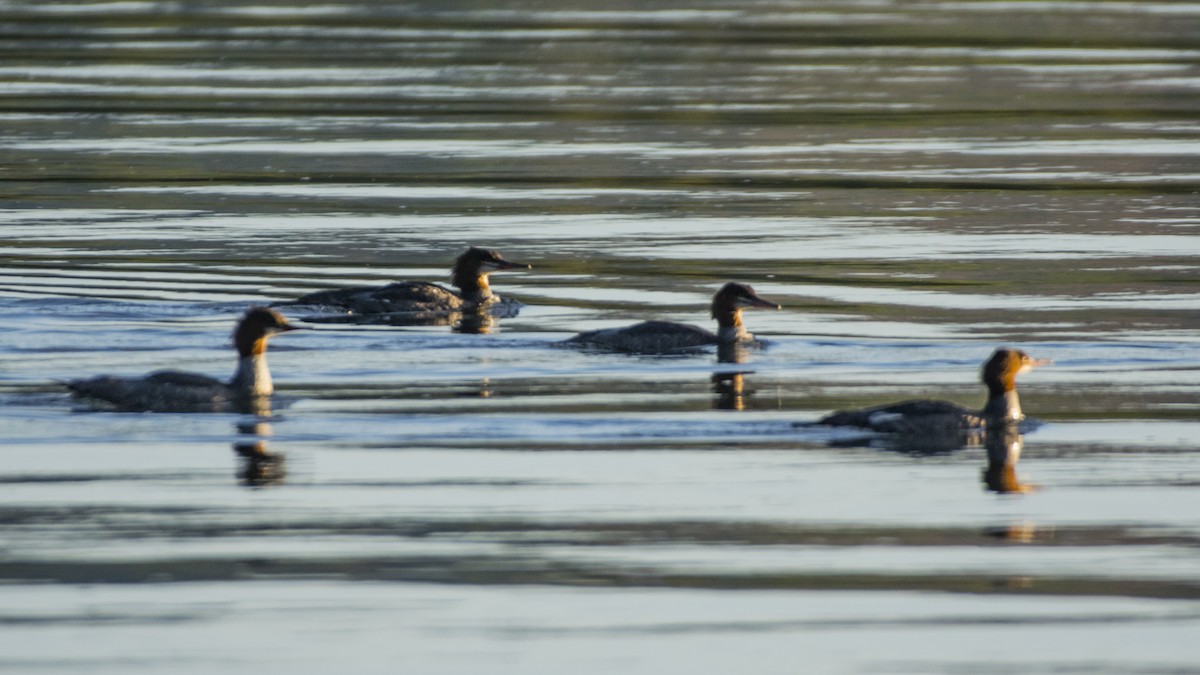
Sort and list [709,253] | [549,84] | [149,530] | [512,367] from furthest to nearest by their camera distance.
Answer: [549,84] < [709,253] < [512,367] < [149,530]

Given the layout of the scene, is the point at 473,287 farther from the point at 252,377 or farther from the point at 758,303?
the point at 252,377

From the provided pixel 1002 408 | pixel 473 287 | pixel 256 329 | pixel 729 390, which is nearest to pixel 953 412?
pixel 1002 408

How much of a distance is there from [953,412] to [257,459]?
4.37m

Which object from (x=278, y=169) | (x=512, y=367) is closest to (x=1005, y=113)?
(x=278, y=169)

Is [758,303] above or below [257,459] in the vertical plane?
above

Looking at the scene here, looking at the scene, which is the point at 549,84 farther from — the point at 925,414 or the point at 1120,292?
the point at 925,414

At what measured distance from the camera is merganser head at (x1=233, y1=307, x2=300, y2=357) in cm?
1689

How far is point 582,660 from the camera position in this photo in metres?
10.2

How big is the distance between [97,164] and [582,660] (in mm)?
23859

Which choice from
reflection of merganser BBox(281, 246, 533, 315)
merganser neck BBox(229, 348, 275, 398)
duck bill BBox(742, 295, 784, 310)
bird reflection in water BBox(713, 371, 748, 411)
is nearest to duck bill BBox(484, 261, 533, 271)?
reflection of merganser BBox(281, 246, 533, 315)

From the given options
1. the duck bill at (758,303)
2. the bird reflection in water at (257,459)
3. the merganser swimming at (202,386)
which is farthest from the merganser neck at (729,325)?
the bird reflection in water at (257,459)

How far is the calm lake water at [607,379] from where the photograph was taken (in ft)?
35.8

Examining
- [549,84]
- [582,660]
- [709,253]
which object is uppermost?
[549,84]

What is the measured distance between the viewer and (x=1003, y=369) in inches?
623
